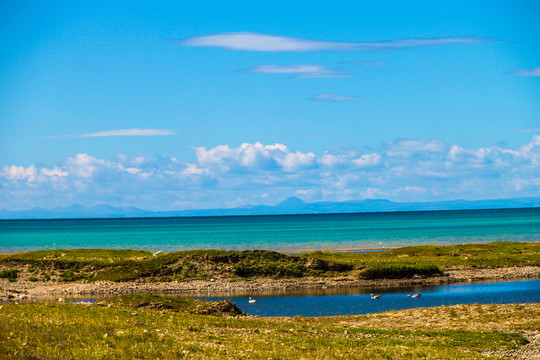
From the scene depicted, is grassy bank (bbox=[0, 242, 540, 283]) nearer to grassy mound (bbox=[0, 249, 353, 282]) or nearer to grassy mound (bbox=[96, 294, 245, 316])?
grassy mound (bbox=[0, 249, 353, 282])

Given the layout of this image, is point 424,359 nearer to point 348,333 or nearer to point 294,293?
point 348,333

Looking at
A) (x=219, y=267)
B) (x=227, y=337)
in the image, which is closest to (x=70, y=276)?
(x=219, y=267)

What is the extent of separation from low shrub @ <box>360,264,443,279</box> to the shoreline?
1102mm

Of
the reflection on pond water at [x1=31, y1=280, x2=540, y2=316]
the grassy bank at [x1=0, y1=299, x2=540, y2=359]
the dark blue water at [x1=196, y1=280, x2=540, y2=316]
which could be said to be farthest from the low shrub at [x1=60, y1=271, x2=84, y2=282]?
the grassy bank at [x1=0, y1=299, x2=540, y2=359]

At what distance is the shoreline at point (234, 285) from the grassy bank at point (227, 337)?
2385 centimetres

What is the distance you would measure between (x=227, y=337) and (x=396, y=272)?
42.0 meters

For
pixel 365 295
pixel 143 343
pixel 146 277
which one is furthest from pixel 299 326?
pixel 146 277

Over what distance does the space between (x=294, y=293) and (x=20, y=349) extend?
39.1m

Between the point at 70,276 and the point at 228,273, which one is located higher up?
the point at 70,276

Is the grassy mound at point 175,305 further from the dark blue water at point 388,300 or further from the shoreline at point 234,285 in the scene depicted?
the shoreline at point 234,285

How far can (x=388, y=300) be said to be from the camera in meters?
48.3

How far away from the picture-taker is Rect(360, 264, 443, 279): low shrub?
6272 cm

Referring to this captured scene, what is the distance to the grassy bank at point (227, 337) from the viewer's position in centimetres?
1939

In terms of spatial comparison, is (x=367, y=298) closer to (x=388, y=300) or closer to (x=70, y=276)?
(x=388, y=300)
